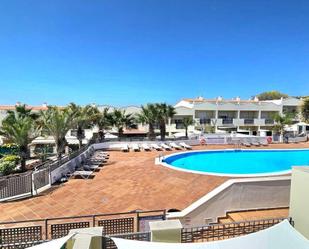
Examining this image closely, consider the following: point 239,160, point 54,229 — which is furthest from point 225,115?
point 54,229

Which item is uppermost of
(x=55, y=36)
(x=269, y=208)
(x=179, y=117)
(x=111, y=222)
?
(x=55, y=36)

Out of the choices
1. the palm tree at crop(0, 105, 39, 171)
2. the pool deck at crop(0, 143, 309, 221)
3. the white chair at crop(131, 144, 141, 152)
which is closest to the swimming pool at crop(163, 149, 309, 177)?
the white chair at crop(131, 144, 141, 152)

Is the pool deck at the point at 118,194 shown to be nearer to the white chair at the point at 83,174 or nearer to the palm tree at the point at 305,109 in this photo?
the white chair at the point at 83,174

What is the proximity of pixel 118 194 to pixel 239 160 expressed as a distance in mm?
15322

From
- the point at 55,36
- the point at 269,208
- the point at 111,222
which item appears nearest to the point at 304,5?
the point at 269,208

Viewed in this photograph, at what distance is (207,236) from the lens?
23.7ft

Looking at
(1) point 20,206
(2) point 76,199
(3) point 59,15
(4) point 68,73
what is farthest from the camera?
(4) point 68,73

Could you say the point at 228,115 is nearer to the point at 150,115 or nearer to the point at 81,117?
the point at 150,115

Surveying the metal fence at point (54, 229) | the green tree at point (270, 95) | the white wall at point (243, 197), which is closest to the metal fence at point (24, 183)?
the metal fence at point (54, 229)

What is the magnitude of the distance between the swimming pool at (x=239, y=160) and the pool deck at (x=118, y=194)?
16.0ft

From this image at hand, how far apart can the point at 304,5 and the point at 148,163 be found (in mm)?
16589

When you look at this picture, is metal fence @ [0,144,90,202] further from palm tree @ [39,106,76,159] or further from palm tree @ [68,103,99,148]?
palm tree @ [68,103,99,148]

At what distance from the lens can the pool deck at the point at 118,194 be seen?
10.3 meters

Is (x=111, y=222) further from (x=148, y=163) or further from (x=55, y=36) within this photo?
(x=55, y=36)
